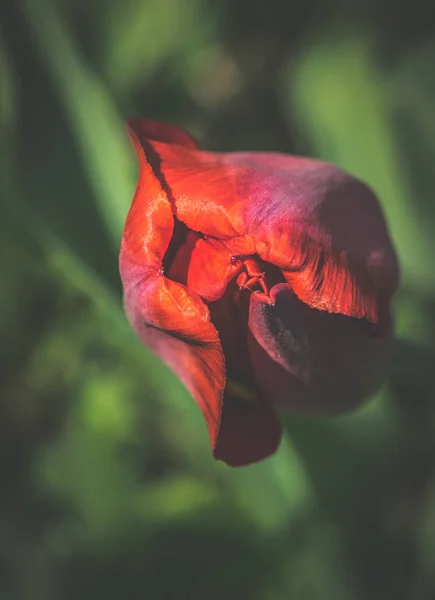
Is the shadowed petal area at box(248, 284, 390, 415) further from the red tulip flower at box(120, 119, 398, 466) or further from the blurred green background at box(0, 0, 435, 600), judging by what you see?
the blurred green background at box(0, 0, 435, 600)

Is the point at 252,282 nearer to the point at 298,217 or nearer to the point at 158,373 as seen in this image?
the point at 298,217

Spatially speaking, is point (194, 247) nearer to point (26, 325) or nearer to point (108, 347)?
point (108, 347)

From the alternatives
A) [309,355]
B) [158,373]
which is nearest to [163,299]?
[309,355]

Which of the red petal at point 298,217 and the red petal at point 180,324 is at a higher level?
the red petal at point 298,217

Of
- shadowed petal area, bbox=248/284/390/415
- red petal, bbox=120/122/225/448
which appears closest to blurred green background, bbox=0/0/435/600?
shadowed petal area, bbox=248/284/390/415

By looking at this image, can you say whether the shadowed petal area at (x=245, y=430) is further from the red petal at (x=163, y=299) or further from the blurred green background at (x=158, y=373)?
the blurred green background at (x=158, y=373)

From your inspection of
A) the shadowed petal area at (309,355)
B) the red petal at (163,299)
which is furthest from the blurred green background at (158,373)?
the red petal at (163,299)
